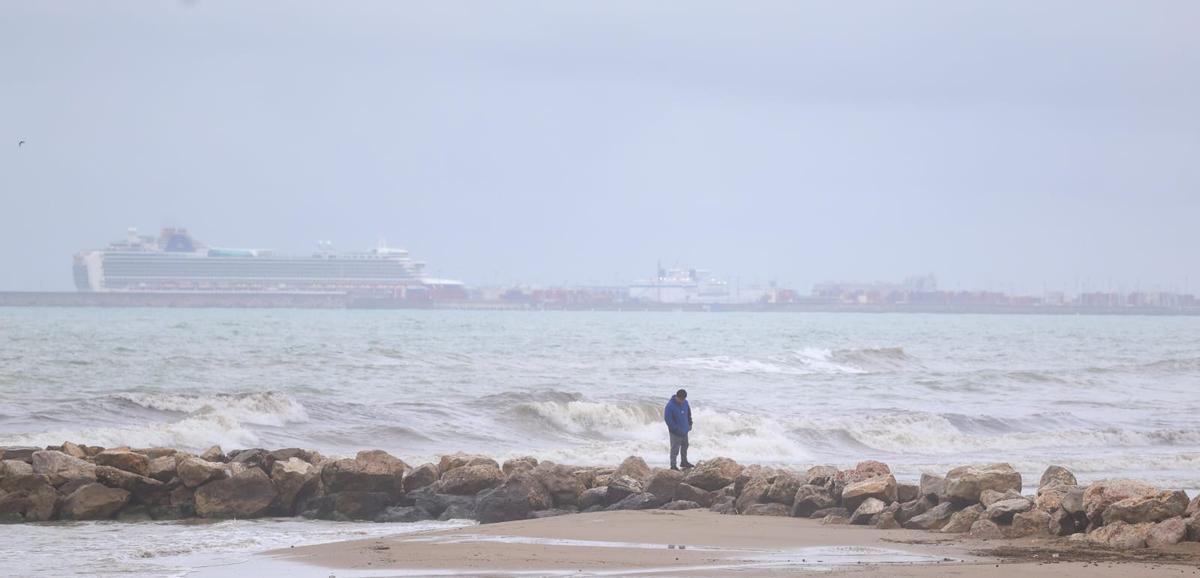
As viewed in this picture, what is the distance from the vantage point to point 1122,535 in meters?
9.60

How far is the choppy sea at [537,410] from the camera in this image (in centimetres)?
1717

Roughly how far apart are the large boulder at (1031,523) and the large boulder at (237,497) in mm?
5900

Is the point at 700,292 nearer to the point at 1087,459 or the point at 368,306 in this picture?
the point at 368,306

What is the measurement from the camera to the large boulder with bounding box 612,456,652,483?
42.3 feet

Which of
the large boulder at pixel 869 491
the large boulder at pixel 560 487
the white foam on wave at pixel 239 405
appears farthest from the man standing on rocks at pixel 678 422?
the white foam on wave at pixel 239 405

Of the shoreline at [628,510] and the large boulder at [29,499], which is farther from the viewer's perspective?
the large boulder at [29,499]

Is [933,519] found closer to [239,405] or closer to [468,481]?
[468,481]

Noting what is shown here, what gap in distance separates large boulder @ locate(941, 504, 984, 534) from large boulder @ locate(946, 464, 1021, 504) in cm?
29

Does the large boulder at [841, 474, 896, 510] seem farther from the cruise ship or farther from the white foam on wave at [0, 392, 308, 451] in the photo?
the cruise ship

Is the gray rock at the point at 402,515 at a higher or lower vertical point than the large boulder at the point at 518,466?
lower

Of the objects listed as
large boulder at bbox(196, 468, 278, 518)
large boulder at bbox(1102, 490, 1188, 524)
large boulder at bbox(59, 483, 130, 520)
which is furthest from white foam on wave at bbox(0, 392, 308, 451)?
large boulder at bbox(1102, 490, 1188, 524)

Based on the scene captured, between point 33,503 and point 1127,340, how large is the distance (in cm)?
6762

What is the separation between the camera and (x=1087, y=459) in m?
18.8

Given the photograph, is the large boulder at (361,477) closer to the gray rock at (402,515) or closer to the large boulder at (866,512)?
the gray rock at (402,515)
